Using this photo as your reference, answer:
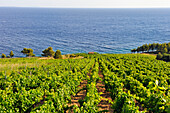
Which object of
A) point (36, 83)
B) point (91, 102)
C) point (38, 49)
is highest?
point (91, 102)

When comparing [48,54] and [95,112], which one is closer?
[95,112]

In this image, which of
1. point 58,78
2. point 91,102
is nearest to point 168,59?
point 58,78

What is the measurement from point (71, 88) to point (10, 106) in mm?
6805

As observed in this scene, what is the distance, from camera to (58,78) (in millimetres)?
19125

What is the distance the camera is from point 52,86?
1764 cm

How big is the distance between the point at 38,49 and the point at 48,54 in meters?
21.3

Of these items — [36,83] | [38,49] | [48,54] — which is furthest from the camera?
[38,49]

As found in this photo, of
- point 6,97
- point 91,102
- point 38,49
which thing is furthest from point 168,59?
point 38,49

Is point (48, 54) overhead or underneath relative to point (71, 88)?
underneath

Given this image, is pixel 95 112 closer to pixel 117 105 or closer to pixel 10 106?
pixel 117 105

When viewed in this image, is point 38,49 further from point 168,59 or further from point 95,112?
point 95,112

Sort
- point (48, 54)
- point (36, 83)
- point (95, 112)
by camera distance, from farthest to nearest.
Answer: point (48, 54), point (36, 83), point (95, 112)

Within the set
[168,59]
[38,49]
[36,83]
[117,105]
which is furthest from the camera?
[38,49]

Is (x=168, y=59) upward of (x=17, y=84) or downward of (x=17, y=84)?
downward
